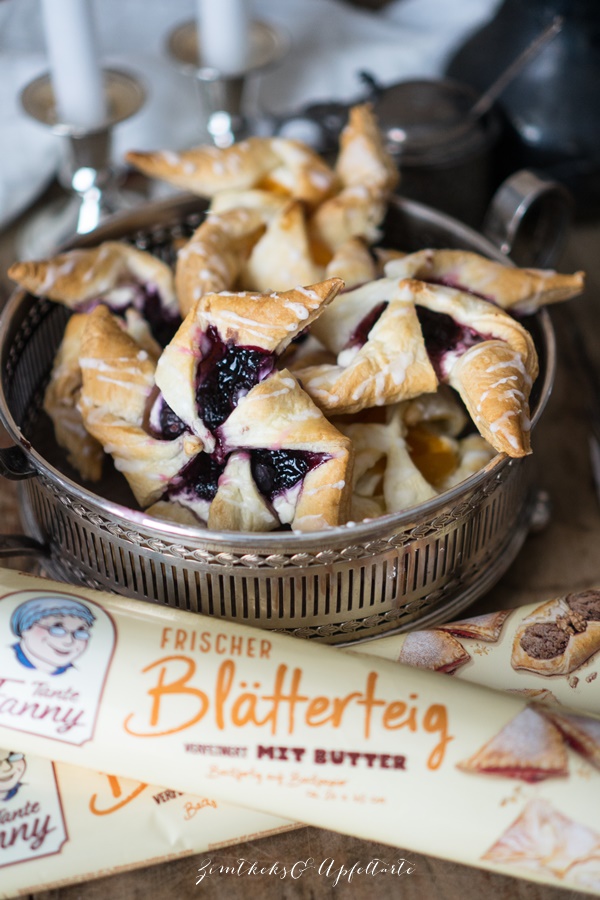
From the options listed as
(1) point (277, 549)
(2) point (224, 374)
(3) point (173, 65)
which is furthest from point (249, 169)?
(3) point (173, 65)

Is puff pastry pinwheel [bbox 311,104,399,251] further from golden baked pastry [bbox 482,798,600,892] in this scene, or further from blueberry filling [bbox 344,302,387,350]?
golden baked pastry [bbox 482,798,600,892]

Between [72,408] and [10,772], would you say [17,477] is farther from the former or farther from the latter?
[10,772]

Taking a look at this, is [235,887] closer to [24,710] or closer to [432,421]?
[24,710]

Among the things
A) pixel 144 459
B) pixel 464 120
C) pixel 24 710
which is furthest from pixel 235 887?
pixel 464 120

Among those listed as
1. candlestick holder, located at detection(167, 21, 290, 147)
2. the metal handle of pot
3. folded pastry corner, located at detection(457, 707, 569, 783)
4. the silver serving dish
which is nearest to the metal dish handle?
the silver serving dish

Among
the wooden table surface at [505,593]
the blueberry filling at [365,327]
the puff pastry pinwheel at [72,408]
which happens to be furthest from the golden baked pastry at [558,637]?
the puff pastry pinwheel at [72,408]

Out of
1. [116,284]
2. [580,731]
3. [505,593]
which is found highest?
[116,284]
